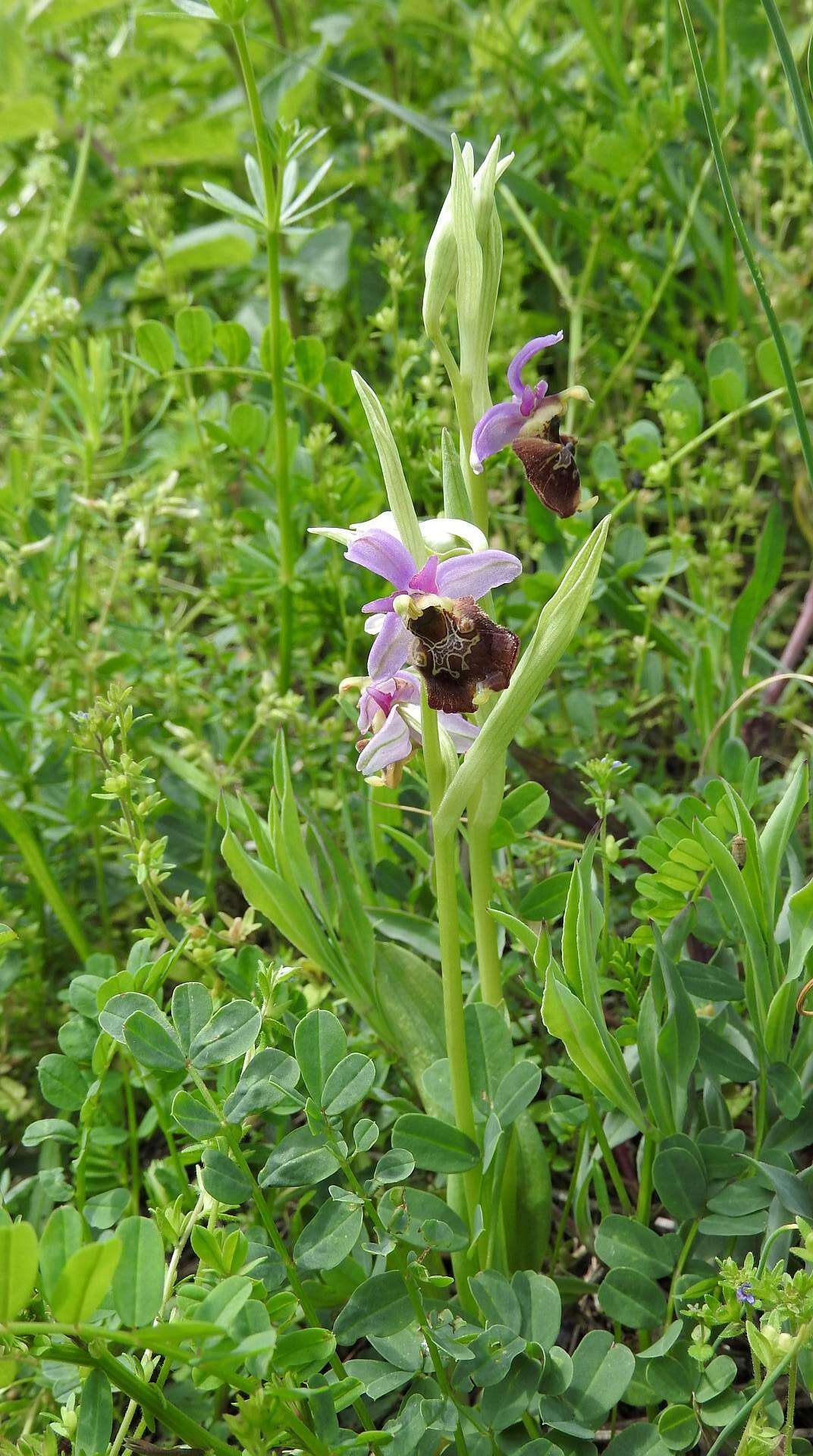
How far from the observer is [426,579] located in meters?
1.10

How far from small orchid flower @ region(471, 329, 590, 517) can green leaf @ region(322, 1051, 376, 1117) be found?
612 mm

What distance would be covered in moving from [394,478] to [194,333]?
1020 millimetres

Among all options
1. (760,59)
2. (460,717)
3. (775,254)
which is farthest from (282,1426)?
(760,59)

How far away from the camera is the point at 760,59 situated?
3.16 meters

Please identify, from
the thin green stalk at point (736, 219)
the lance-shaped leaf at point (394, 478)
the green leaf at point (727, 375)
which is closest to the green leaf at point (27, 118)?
the green leaf at point (727, 375)

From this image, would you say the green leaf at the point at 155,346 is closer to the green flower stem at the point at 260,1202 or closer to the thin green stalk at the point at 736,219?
the thin green stalk at the point at 736,219

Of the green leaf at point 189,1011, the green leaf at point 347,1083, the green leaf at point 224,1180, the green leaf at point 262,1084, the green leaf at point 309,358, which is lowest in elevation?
the green leaf at point 224,1180

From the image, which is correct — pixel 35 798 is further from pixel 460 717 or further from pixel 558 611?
pixel 558 611

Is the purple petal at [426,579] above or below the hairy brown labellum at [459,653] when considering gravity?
above

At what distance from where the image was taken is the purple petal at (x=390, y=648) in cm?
113

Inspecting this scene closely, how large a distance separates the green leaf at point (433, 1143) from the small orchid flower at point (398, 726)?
1.10 feet

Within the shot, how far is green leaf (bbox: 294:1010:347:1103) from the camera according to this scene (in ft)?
3.51

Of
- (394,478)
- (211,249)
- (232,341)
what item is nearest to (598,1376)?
(394,478)

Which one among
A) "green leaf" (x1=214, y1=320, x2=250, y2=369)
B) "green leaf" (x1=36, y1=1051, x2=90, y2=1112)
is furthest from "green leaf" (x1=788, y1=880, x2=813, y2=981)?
"green leaf" (x1=214, y1=320, x2=250, y2=369)
